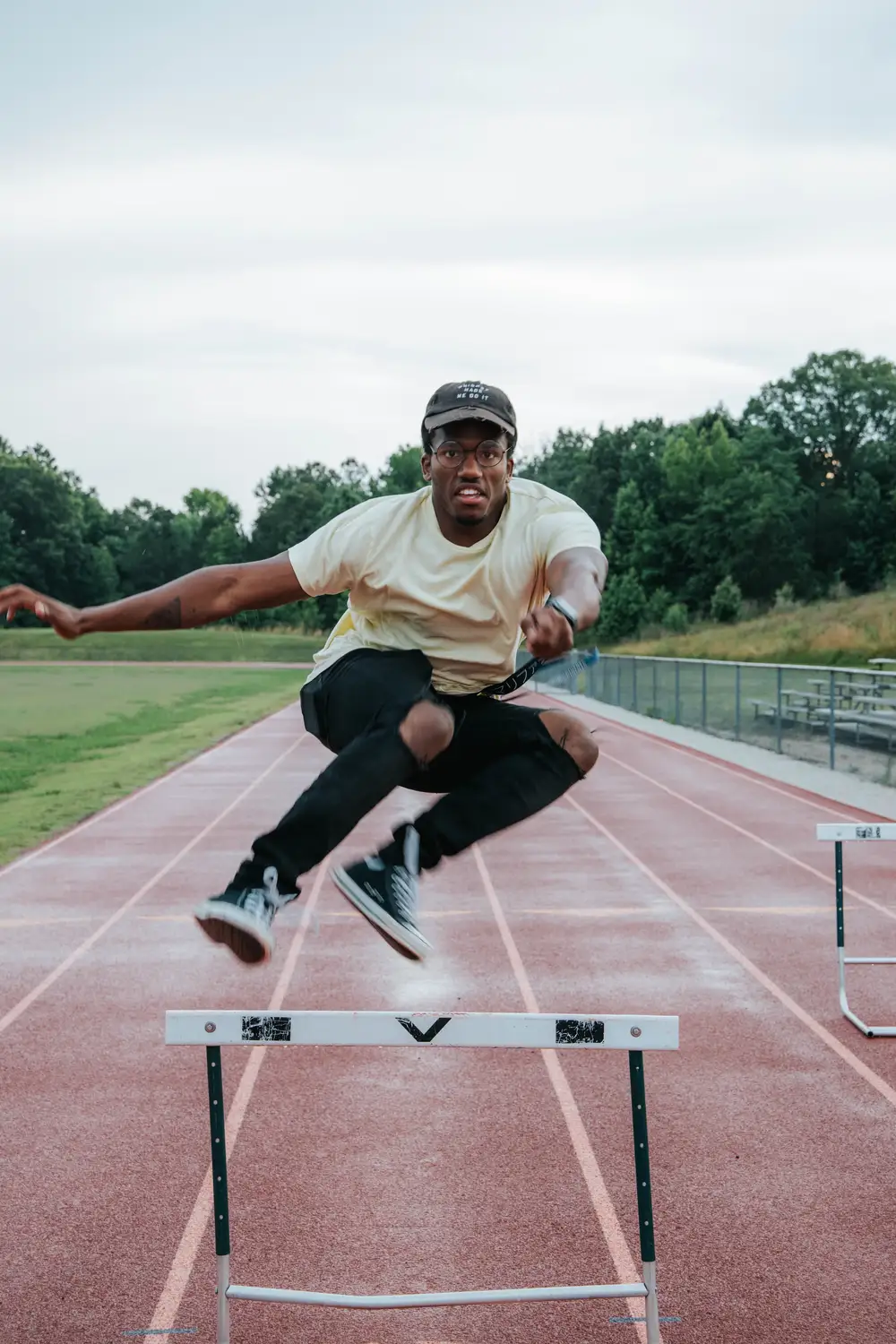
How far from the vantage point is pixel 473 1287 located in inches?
197

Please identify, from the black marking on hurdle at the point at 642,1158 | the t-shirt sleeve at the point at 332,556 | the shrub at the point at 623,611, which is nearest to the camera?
the t-shirt sleeve at the point at 332,556

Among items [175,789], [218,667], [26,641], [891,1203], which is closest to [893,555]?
[218,667]

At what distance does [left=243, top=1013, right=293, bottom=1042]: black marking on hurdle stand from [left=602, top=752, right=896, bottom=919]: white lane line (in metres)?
8.44

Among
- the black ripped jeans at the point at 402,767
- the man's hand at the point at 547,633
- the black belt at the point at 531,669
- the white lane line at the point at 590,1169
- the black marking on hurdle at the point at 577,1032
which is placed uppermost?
the man's hand at the point at 547,633

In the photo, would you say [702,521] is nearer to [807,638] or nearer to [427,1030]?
[807,638]

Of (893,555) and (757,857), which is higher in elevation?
(893,555)

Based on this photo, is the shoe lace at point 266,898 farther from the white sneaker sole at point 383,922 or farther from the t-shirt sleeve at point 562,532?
the t-shirt sleeve at point 562,532

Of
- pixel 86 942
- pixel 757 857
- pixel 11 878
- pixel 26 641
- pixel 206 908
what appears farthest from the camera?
pixel 26 641

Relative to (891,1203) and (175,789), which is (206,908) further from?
(175,789)

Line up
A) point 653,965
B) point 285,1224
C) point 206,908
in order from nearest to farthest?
point 206,908
point 285,1224
point 653,965

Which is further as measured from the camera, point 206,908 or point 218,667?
point 218,667

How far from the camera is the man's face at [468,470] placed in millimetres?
3182

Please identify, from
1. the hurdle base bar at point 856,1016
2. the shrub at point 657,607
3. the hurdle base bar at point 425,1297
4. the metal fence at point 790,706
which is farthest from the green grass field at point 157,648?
the hurdle base bar at point 425,1297

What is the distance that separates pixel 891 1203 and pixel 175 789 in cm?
1370
